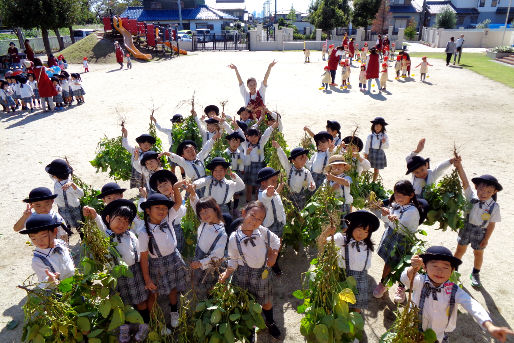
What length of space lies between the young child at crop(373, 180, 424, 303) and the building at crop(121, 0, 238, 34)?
205 ft

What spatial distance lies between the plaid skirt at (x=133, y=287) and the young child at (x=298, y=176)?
2821 mm

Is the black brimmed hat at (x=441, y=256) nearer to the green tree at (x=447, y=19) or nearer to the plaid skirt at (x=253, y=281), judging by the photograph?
the plaid skirt at (x=253, y=281)

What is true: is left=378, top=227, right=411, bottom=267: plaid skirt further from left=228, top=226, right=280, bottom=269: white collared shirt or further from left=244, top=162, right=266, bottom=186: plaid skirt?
left=244, top=162, right=266, bottom=186: plaid skirt

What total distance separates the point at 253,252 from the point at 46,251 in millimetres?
2464

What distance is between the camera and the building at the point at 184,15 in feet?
201

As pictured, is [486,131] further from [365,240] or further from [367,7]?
[367,7]

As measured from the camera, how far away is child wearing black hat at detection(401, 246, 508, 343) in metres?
3.45

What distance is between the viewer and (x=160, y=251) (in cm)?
453

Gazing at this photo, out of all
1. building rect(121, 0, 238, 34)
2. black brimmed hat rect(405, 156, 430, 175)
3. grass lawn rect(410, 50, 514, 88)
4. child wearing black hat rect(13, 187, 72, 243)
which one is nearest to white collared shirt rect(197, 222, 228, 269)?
child wearing black hat rect(13, 187, 72, 243)

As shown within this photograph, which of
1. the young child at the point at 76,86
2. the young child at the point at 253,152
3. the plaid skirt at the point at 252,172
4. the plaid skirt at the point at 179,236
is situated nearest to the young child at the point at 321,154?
the young child at the point at 253,152

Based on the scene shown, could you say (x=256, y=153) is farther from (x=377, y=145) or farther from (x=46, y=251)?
(x=46, y=251)

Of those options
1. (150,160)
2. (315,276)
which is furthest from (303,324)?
(150,160)

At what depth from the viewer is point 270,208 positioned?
522 cm

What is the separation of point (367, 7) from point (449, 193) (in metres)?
48.8
